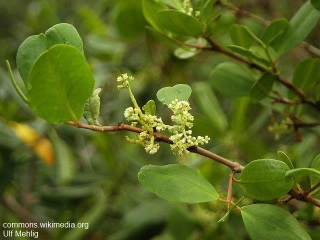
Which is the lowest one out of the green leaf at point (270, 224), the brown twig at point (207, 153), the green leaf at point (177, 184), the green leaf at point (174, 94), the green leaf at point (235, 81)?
the green leaf at point (235, 81)

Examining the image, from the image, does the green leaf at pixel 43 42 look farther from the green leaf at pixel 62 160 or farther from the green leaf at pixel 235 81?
the green leaf at pixel 62 160

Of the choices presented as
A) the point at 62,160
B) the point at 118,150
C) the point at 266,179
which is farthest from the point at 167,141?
the point at 118,150

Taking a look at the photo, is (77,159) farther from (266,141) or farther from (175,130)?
(175,130)

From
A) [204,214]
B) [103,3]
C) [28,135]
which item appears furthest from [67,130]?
[204,214]

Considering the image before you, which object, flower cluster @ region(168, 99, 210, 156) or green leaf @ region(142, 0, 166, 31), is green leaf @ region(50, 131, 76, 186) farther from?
flower cluster @ region(168, 99, 210, 156)

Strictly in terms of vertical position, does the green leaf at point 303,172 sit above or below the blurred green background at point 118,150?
above

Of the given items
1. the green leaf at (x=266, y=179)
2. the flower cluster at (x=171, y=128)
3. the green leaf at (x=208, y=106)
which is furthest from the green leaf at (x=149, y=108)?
the green leaf at (x=208, y=106)

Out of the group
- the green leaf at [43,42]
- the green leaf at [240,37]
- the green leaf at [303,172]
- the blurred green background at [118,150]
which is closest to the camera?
the green leaf at [303,172]
